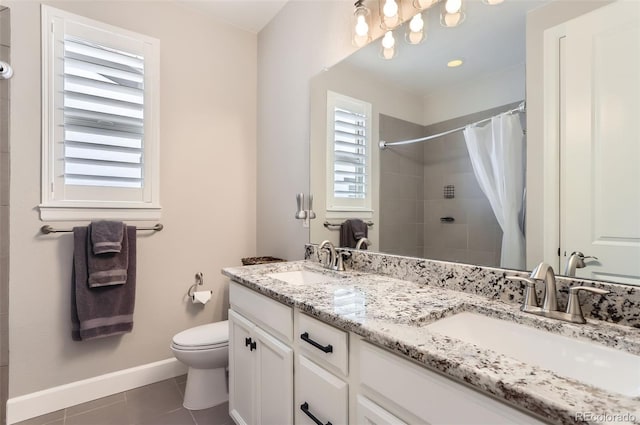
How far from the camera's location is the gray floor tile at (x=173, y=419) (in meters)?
1.74

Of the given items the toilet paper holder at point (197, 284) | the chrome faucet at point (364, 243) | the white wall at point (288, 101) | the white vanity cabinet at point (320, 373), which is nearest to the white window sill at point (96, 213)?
the toilet paper holder at point (197, 284)

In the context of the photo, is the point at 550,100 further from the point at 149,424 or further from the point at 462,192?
the point at 149,424

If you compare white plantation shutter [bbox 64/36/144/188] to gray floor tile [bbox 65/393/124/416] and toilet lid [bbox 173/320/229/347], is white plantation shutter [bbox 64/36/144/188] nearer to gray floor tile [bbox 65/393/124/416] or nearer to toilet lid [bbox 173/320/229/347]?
toilet lid [bbox 173/320/229/347]

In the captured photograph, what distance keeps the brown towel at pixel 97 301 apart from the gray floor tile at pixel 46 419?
42cm

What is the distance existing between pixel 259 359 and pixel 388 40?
1.64m

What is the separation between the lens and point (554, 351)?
0.79m

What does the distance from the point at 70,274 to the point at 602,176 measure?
260cm

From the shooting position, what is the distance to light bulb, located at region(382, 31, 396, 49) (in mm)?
1561

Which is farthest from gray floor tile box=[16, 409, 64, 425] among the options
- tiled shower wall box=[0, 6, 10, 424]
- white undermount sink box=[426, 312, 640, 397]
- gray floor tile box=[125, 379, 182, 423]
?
white undermount sink box=[426, 312, 640, 397]

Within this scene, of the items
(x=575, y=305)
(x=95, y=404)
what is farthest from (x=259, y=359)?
(x=95, y=404)

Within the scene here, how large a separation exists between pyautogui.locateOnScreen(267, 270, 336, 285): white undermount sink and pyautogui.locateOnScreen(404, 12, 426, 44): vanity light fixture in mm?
1222

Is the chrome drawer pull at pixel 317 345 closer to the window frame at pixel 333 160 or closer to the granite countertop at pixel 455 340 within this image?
the granite countertop at pixel 455 340

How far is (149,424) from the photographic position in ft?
5.68

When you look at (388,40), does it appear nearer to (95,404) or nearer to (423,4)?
(423,4)
